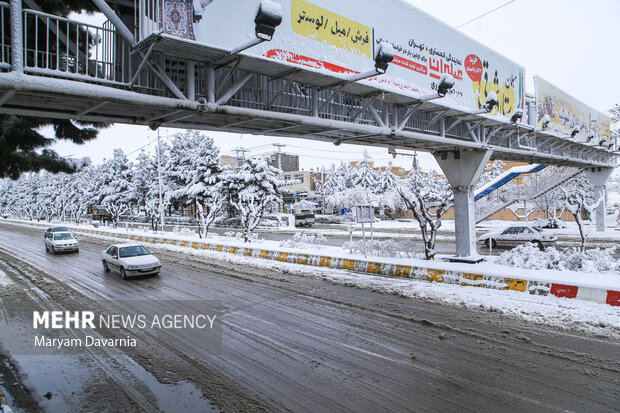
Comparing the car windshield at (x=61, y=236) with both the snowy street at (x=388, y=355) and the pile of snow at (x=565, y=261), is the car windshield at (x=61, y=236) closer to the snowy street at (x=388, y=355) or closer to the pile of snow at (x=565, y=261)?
the snowy street at (x=388, y=355)

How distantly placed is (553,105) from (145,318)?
2369 cm

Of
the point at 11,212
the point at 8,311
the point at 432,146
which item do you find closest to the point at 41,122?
the point at 8,311

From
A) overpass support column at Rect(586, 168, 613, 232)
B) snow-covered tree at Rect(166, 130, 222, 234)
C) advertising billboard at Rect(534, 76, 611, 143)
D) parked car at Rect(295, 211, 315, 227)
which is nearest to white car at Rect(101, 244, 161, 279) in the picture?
snow-covered tree at Rect(166, 130, 222, 234)

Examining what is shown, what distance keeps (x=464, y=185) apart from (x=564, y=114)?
12.7 metres

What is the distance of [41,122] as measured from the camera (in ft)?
31.8

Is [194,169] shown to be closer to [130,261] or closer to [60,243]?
[60,243]

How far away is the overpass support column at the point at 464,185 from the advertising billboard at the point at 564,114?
4.57 meters

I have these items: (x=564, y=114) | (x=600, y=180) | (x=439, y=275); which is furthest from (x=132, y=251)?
(x=600, y=180)

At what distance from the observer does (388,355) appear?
655 cm

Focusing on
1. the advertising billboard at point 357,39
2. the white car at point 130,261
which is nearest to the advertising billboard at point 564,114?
the advertising billboard at point 357,39

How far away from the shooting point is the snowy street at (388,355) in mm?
5145

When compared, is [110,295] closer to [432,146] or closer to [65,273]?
[65,273]

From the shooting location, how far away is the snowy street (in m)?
5.14

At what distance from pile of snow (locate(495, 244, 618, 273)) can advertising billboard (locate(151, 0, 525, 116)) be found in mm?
6060
